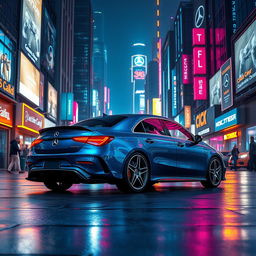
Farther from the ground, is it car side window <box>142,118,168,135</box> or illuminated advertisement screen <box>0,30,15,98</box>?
illuminated advertisement screen <box>0,30,15,98</box>

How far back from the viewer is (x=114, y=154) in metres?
6.50

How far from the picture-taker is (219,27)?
50.0 m

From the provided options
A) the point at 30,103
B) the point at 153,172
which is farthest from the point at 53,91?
the point at 153,172

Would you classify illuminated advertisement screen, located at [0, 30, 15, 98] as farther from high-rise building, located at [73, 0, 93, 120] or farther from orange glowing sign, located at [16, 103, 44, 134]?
high-rise building, located at [73, 0, 93, 120]

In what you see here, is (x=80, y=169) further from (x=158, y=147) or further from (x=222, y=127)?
(x=222, y=127)

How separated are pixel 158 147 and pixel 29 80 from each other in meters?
30.0

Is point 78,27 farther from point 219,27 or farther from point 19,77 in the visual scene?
point 19,77

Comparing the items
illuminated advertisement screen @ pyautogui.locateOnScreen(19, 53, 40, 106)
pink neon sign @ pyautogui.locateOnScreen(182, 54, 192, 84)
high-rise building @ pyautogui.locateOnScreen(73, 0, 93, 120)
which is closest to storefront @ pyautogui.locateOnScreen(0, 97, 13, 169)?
illuminated advertisement screen @ pyautogui.locateOnScreen(19, 53, 40, 106)

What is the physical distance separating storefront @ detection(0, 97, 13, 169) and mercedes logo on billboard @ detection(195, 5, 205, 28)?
Result: 3734cm

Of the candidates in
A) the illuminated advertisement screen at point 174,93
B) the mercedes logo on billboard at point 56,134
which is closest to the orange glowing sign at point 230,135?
the mercedes logo on billboard at point 56,134

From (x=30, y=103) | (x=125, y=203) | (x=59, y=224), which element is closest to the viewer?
(x=59, y=224)

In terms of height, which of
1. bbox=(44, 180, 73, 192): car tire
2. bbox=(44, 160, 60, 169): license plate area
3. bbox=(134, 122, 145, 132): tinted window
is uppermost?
bbox=(134, 122, 145, 132): tinted window

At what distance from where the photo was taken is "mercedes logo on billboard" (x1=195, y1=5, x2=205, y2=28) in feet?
195

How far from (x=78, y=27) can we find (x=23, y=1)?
12634cm
